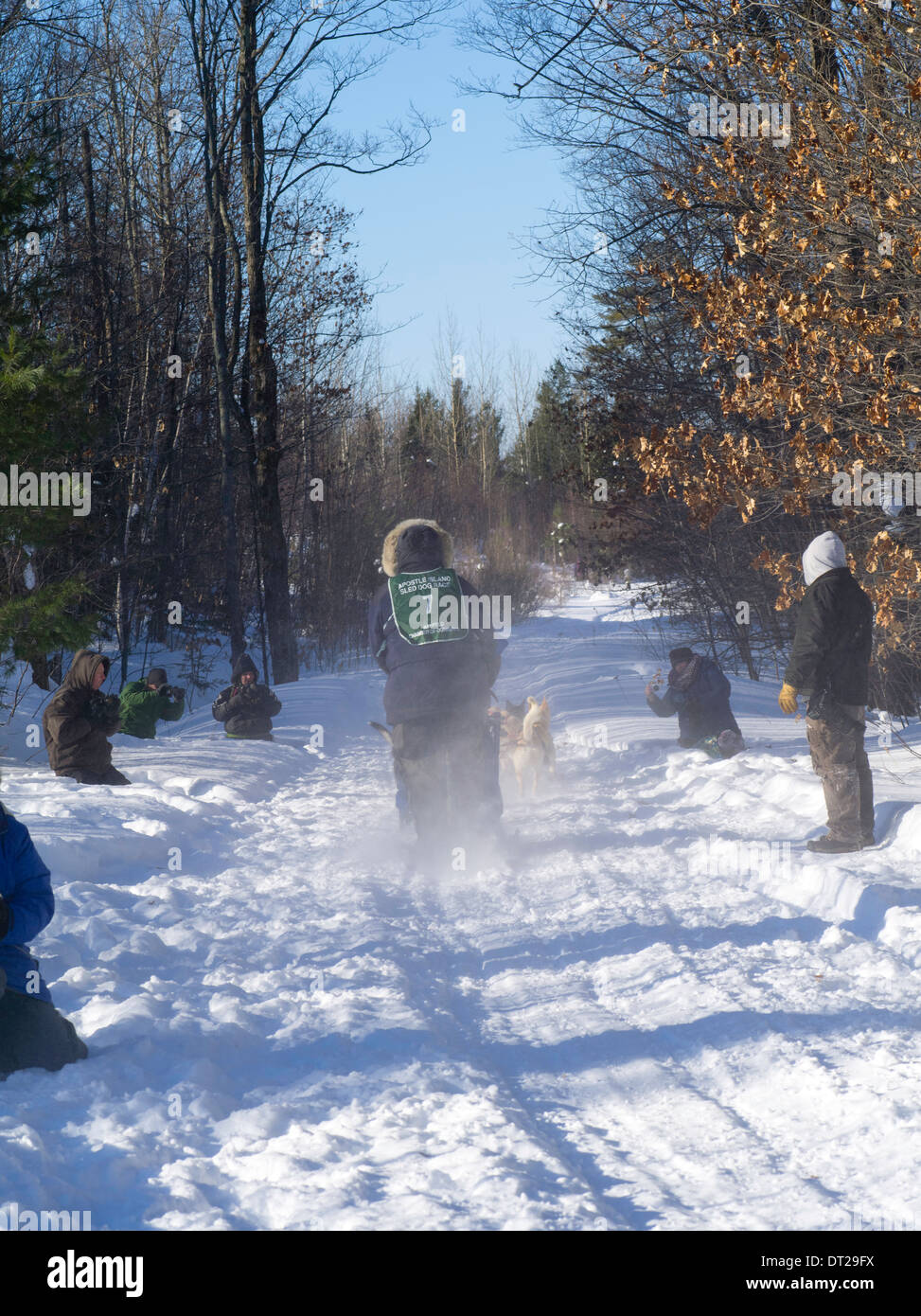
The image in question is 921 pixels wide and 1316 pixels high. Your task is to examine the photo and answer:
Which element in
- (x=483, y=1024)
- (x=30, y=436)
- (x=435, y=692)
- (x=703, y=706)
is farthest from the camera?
(x=703, y=706)

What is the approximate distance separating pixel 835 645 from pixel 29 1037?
16.6 feet

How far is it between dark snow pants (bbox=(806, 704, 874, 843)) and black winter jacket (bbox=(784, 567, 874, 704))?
6.1 inches

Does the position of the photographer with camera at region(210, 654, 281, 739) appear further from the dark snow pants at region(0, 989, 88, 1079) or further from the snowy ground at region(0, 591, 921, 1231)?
the dark snow pants at region(0, 989, 88, 1079)

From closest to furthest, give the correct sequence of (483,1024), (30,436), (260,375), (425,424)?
(483,1024) < (30,436) < (260,375) < (425,424)

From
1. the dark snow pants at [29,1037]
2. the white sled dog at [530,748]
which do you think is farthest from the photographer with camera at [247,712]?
the dark snow pants at [29,1037]

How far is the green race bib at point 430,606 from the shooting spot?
269 inches

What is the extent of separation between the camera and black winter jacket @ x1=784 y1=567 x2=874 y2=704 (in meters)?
6.70

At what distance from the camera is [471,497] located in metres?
45.6

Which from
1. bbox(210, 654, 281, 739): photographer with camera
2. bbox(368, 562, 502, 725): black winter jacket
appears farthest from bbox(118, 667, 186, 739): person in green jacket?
bbox(368, 562, 502, 725): black winter jacket

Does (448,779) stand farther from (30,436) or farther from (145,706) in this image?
(145,706)

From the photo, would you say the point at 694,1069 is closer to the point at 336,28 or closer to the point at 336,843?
the point at 336,843

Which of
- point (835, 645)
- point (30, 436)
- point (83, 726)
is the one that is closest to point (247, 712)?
point (83, 726)

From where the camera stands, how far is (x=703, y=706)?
10273 millimetres
